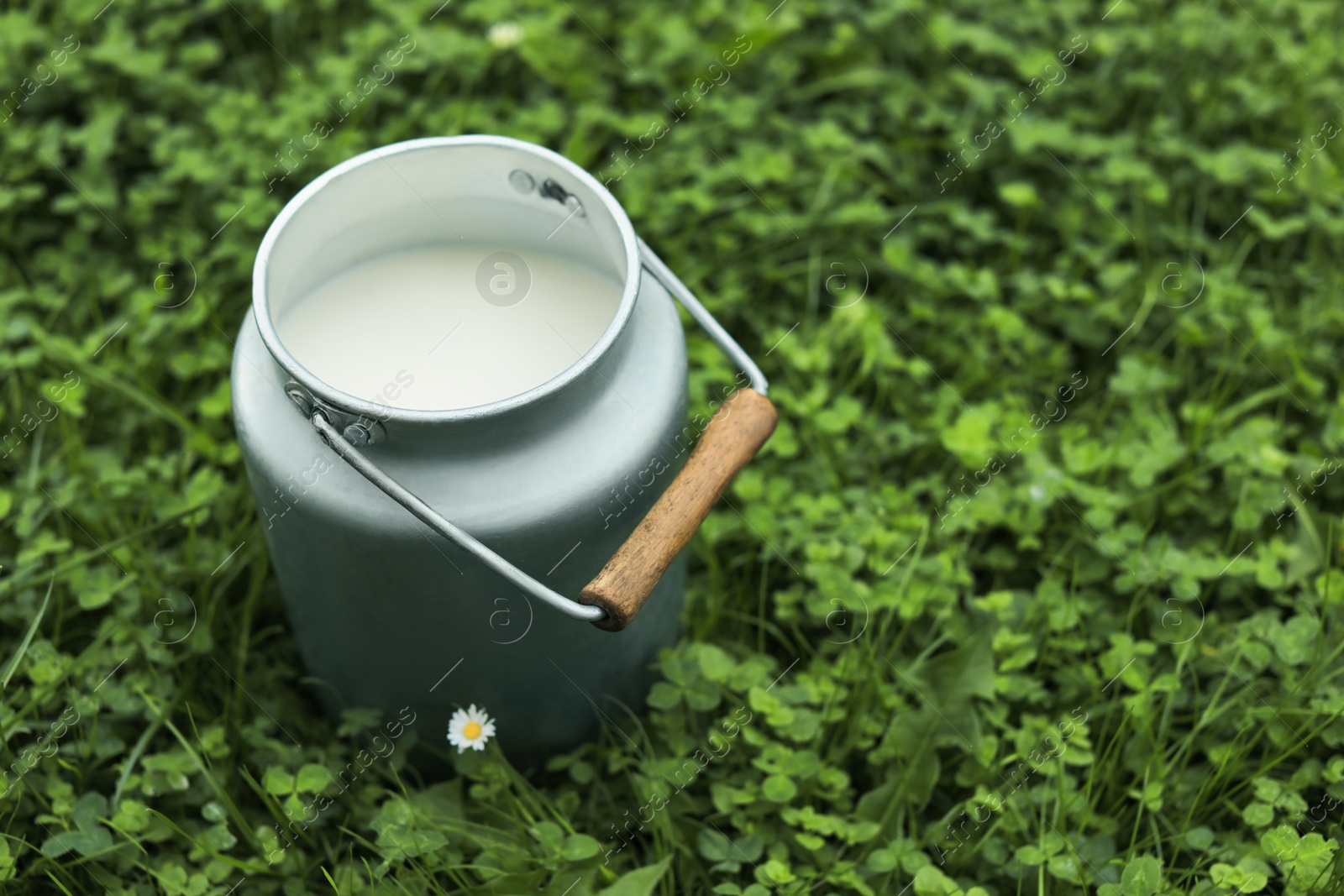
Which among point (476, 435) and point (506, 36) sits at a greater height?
point (476, 435)

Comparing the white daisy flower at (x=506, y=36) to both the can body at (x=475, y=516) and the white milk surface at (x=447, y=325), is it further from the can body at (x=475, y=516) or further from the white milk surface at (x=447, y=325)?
the can body at (x=475, y=516)

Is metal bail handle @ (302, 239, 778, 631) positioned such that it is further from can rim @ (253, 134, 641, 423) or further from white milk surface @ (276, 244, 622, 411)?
white milk surface @ (276, 244, 622, 411)

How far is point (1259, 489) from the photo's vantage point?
2514mm

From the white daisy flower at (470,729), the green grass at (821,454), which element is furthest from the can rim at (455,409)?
the green grass at (821,454)

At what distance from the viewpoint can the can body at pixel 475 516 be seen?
5.36 feet

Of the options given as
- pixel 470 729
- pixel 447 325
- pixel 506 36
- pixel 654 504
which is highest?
pixel 447 325

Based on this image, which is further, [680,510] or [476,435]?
[680,510]

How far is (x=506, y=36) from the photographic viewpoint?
323cm

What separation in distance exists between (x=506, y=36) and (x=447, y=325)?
1.63m

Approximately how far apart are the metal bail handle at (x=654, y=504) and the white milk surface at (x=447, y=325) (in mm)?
168

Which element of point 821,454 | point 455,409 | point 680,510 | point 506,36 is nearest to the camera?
point 455,409

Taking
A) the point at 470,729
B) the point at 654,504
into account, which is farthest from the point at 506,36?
the point at 470,729

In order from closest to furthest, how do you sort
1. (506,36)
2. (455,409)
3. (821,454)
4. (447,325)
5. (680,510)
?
(455,409) → (680,510) → (447,325) → (821,454) → (506,36)

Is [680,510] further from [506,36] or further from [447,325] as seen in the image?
[506,36]
